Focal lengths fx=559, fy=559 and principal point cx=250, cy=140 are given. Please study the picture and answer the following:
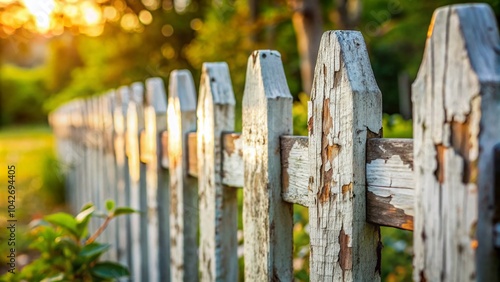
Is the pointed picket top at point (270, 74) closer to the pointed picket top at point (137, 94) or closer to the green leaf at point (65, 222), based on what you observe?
the green leaf at point (65, 222)

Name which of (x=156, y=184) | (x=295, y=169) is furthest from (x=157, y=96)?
(x=295, y=169)

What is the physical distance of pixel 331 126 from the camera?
119 centimetres

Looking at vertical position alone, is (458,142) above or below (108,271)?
above

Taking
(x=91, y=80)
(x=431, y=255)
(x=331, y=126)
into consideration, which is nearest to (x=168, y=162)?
(x=331, y=126)

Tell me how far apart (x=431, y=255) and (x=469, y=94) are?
0.29 m

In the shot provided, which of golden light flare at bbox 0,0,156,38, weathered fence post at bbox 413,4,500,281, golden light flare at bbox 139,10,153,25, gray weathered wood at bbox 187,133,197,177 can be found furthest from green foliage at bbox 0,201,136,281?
golden light flare at bbox 139,10,153,25

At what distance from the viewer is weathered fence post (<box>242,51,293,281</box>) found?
1.44m

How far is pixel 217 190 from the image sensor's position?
1.77 metres

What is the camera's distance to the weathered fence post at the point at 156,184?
7.90 feet

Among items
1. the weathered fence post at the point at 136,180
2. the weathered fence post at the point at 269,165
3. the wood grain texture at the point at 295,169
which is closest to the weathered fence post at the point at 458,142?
the wood grain texture at the point at 295,169

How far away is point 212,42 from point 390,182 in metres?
7.81

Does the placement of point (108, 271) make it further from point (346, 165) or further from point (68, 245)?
point (346, 165)

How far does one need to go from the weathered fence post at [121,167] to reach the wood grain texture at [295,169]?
5.93 ft

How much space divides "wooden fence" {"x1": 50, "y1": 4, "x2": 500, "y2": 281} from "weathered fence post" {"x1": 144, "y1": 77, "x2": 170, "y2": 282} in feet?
0.80
